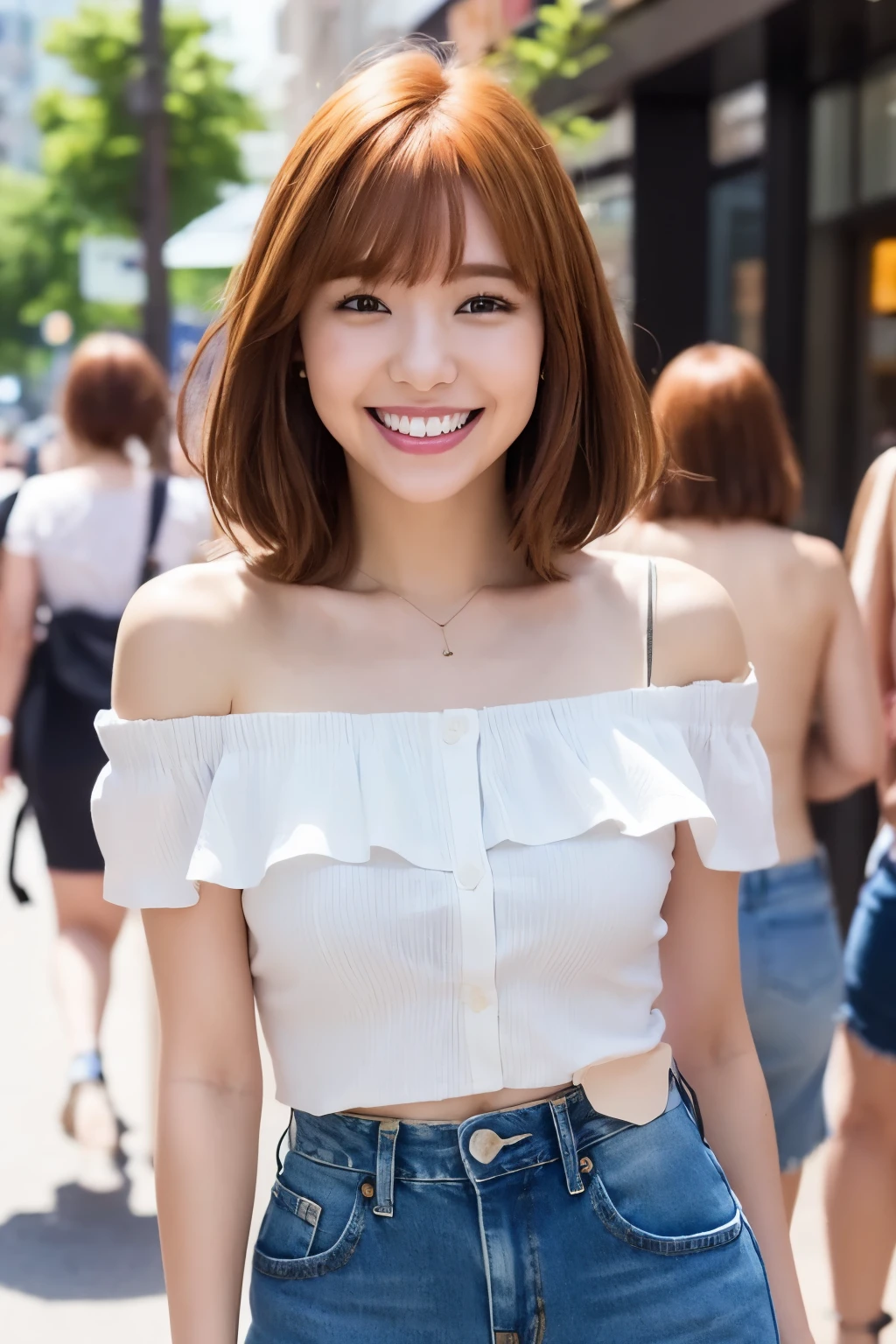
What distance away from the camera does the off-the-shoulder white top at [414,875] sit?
69.2 inches

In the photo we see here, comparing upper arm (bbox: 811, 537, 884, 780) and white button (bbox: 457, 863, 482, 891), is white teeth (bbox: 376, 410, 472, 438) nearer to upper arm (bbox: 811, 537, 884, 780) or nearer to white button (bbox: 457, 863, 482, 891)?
white button (bbox: 457, 863, 482, 891)

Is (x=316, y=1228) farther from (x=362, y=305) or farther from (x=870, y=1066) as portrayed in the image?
(x=870, y=1066)

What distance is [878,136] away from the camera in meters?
5.80

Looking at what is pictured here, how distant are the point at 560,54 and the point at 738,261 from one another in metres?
1.49

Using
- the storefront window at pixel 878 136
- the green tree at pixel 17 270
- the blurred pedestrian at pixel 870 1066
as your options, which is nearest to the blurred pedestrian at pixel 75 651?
the blurred pedestrian at pixel 870 1066

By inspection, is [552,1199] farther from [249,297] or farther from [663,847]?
[249,297]

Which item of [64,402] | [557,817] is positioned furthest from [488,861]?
[64,402]

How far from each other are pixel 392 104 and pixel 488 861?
78cm

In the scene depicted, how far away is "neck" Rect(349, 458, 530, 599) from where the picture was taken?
2.03 meters

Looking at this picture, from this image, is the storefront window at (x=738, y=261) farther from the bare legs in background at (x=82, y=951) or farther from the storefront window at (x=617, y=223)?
the bare legs in background at (x=82, y=951)

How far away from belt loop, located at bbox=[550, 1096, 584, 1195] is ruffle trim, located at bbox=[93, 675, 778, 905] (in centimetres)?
27

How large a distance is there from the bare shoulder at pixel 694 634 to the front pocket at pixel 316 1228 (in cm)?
64

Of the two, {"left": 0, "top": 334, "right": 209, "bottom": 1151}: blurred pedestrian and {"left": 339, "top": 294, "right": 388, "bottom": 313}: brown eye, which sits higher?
{"left": 339, "top": 294, "right": 388, "bottom": 313}: brown eye

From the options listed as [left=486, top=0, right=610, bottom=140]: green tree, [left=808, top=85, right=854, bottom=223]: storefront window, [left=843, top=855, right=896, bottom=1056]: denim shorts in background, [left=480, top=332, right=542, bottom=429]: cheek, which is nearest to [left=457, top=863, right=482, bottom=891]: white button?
[left=480, top=332, right=542, bottom=429]: cheek
